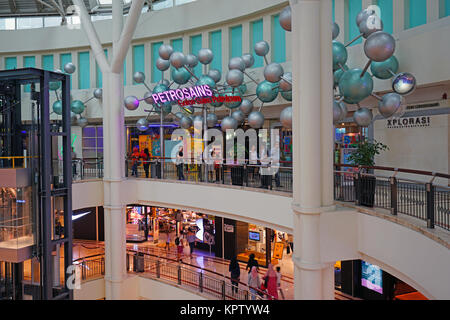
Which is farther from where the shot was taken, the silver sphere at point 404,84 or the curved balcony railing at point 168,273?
the curved balcony railing at point 168,273

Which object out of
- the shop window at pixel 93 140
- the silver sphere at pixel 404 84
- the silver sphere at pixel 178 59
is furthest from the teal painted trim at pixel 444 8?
the shop window at pixel 93 140

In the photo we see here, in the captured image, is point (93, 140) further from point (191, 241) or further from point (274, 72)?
point (274, 72)

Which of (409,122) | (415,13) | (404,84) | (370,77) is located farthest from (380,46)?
(409,122)

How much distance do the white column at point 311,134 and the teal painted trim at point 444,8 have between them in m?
5.96

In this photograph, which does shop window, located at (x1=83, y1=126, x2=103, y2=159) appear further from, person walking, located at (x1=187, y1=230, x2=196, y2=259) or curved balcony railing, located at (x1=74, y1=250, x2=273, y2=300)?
curved balcony railing, located at (x1=74, y1=250, x2=273, y2=300)

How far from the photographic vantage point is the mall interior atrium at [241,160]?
801 cm

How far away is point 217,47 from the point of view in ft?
67.6

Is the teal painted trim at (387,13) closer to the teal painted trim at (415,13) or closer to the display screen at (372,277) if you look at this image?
the teal painted trim at (415,13)

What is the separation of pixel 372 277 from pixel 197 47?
1398cm

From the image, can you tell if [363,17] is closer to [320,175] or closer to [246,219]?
[320,175]

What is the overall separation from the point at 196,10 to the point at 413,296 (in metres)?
16.0

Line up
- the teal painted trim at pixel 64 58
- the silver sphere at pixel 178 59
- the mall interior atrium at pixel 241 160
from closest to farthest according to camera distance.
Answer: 1. the mall interior atrium at pixel 241 160
2. the silver sphere at pixel 178 59
3. the teal painted trim at pixel 64 58

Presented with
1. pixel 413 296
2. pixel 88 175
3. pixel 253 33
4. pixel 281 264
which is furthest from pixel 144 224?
pixel 413 296

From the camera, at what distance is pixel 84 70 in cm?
2480
